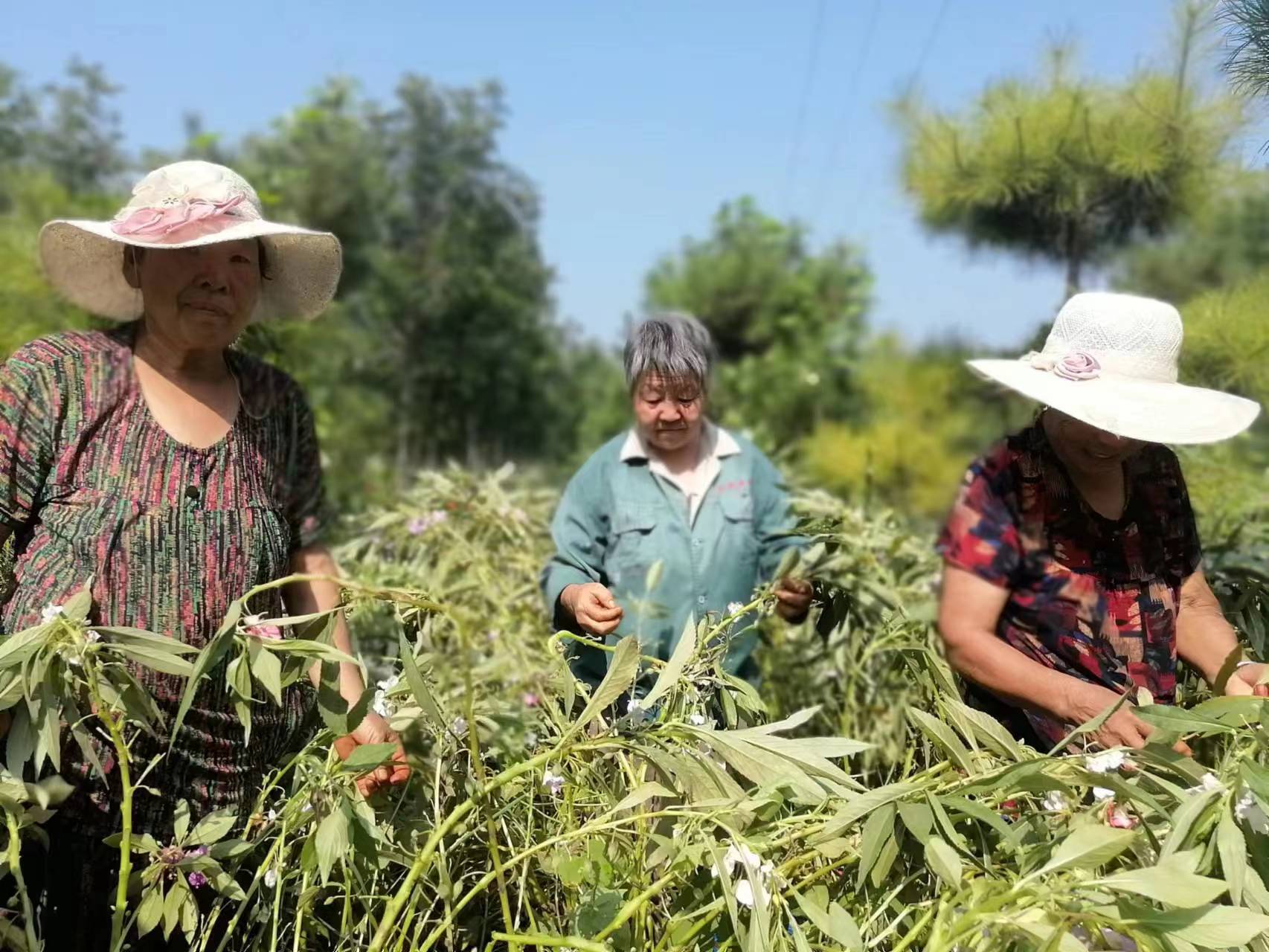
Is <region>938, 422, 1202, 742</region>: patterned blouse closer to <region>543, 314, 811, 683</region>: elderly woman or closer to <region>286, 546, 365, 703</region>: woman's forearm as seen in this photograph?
<region>543, 314, 811, 683</region>: elderly woman

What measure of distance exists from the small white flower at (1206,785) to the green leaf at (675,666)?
0.48 m

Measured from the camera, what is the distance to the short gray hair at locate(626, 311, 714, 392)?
6.06 ft

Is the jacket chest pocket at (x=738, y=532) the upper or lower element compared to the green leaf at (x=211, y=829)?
upper

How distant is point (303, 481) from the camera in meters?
1.54

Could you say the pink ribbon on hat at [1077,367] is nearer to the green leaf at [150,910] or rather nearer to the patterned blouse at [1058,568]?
the patterned blouse at [1058,568]

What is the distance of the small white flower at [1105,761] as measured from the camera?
104cm

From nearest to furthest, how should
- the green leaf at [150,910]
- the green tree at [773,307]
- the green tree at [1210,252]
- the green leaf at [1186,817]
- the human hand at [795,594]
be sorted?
1. the green leaf at [1186,817]
2. the green leaf at [150,910]
3. the human hand at [795,594]
4. the green tree at [1210,252]
5. the green tree at [773,307]

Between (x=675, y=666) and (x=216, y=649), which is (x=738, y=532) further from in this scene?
(x=216, y=649)

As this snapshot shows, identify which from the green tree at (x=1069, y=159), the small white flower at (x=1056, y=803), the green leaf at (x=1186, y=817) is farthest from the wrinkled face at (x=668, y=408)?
the green tree at (x=1069, y=159)

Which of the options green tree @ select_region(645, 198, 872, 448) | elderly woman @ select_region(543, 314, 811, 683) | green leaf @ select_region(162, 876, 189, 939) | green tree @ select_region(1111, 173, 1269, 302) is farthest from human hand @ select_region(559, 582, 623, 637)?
green tree @ select_region(645, 198, 872, 448)

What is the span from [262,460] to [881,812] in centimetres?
87

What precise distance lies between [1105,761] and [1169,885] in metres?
0.18

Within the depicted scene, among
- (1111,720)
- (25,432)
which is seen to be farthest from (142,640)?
(1111,720)

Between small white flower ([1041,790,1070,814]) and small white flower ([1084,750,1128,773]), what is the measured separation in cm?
4
